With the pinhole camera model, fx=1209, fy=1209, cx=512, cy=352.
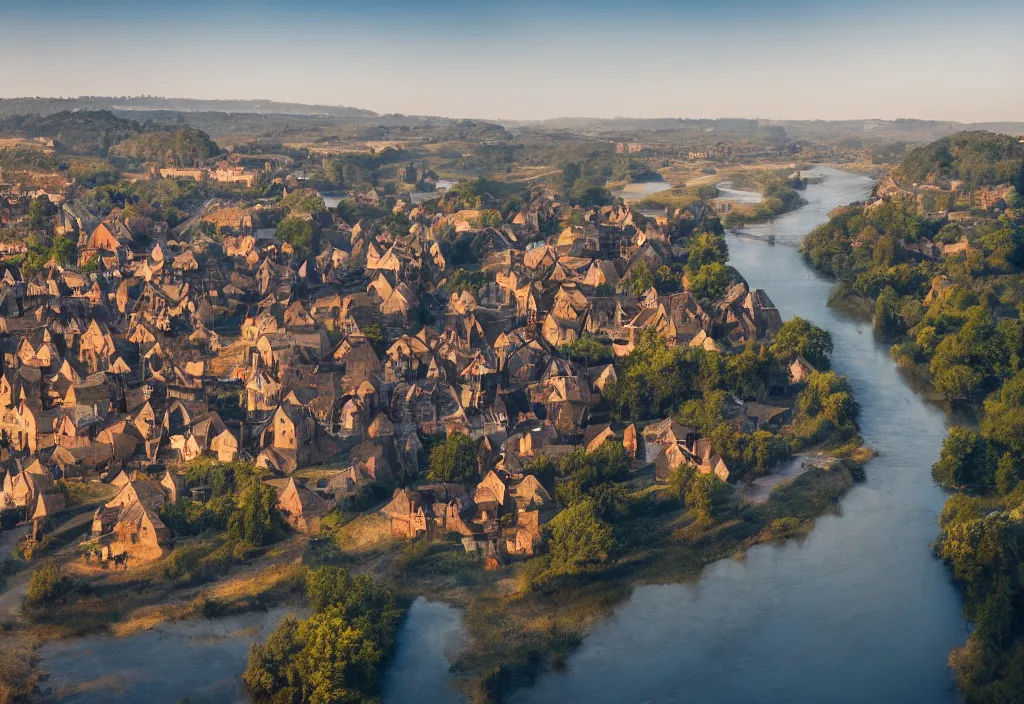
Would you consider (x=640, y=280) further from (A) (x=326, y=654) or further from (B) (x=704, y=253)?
Result: (A) (x=326, y=654)

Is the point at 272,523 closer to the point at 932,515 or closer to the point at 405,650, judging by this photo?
the point at 405,650

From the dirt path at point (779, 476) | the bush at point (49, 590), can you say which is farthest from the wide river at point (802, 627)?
the bush at point (49, 590)

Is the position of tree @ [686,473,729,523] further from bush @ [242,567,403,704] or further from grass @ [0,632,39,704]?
grass @ [0,632,39,704]

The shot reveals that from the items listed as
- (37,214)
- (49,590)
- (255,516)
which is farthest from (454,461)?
(37,214)

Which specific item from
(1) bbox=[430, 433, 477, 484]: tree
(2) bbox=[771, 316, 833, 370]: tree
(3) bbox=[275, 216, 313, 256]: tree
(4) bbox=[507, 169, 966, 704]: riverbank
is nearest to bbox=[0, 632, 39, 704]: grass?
(4) bbox=[507, 169, 966, 704]: riverbank

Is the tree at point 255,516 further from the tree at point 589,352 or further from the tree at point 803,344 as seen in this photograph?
the tree at point 803,344

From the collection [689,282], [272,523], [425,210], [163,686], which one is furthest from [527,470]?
[425,210]
